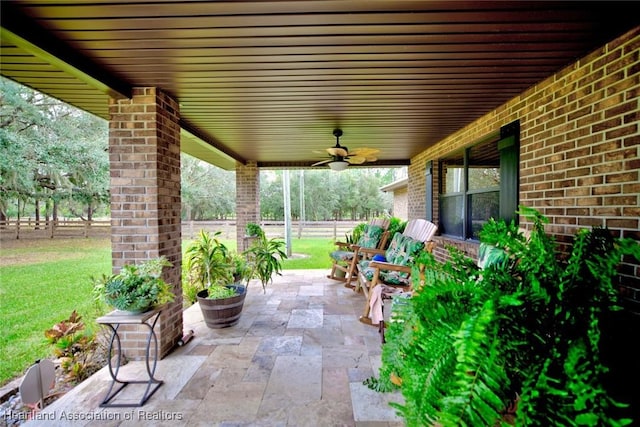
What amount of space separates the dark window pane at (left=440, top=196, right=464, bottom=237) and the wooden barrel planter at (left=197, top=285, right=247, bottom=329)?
10.2ft

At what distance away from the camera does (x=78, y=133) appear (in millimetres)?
8945

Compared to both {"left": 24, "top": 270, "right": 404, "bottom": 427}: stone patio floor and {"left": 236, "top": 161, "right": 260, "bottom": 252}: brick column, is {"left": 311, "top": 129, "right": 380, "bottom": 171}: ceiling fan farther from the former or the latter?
{"left": 236, "top": 161, "right": 260, "bottom": 252}: brick column

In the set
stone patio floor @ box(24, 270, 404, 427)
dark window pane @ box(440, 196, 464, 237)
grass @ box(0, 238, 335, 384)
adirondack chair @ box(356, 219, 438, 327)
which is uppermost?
dark window pane @ box(440, 196, 464, 237)

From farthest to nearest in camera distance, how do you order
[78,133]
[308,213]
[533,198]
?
[308,213]
[78,133]
[533,198]

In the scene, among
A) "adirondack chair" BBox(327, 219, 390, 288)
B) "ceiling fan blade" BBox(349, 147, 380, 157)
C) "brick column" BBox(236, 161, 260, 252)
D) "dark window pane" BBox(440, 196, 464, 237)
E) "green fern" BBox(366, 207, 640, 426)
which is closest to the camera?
"green fern" BBox(366, 207, 640, 426)

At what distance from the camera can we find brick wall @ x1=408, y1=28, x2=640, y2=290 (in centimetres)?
159

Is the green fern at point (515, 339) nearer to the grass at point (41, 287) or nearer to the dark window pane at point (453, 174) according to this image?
the dark window pane at point (453, 174)

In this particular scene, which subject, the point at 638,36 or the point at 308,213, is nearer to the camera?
the point at 638,36

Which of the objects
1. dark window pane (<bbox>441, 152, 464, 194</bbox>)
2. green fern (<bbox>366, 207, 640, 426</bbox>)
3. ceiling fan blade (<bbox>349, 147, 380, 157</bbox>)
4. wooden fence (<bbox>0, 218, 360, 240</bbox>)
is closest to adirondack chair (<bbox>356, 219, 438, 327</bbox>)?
dark window pane (<bbox>441, 152, 464, 194</bbox>)

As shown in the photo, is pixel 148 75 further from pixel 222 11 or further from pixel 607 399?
pixel 607 399

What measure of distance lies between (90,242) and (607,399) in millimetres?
13534

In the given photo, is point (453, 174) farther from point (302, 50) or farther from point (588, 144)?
point (302, 50)

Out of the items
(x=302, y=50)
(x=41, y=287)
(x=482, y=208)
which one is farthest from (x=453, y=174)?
(x=41, y=287)

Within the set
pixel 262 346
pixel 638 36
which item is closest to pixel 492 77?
pixel 638 36
